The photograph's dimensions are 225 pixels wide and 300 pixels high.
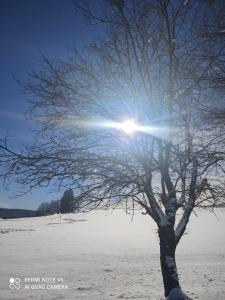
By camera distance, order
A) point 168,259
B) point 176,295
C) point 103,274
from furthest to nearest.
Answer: point 103,274 < point 168,259 < point 176,295

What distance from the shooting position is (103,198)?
801 centimetres

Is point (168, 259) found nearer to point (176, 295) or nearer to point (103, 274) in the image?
point (176, 295)

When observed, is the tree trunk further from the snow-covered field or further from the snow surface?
the snow-covered field

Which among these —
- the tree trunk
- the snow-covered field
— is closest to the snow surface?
the tree trunk

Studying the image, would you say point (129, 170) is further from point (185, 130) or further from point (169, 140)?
point (185, 130)

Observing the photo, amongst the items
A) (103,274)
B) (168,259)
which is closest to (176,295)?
(168,259)

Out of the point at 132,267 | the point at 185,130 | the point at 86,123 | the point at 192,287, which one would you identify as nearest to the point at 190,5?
the point at 185,130

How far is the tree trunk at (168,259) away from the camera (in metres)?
8.84

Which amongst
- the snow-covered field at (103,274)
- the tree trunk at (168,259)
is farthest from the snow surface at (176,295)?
the snow-covered field at (103,274)

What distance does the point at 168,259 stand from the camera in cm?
884

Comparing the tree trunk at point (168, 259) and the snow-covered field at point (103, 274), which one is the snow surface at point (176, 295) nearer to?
the tree trunk at point (168, 259)

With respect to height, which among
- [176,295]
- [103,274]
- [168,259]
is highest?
[168,259]

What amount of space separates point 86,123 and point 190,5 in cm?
358

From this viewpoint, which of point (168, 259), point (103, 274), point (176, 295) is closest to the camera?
point (176, 295)
